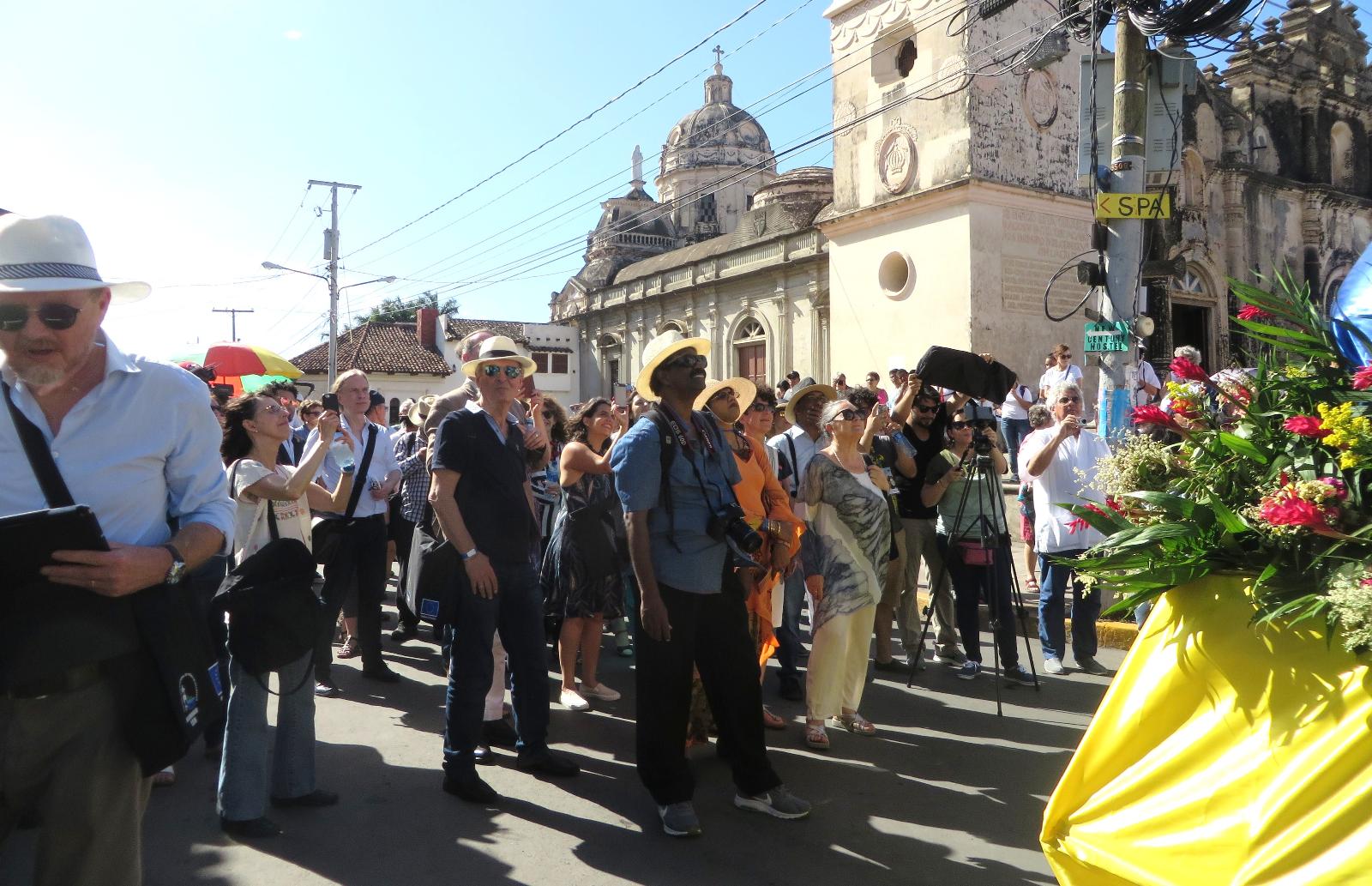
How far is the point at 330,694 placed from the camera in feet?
21.4

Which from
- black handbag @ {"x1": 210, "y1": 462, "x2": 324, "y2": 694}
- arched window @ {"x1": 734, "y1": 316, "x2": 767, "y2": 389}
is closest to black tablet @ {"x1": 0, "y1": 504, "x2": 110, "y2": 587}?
black handbag @ {"x1": 210, "y1": 462, "x2": 324, "y2": 694}

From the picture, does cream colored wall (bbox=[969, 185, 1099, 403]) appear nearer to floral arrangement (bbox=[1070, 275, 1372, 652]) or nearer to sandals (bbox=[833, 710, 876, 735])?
sandals (bbox=[833, 710, 876, 735])

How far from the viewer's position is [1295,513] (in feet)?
8.91

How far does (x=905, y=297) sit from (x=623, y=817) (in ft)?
61.1

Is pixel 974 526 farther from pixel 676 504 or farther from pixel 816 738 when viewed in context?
pixel 676 504

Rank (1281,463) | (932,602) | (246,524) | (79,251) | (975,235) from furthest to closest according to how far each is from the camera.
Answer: (975,235), (932,602), (246,524), (1281,463), (79,251)

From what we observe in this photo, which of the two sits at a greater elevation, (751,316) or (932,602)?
(751,316)

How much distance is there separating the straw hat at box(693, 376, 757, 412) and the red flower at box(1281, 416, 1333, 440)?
3167 mm

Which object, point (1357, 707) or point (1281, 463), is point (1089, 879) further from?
point (1281, 463)

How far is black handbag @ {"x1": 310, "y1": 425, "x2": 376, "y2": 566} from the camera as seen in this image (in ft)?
20.5

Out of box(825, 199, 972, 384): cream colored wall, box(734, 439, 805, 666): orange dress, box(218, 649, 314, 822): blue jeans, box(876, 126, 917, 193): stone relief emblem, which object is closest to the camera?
box(218, 649, 314, 822): blue jeans

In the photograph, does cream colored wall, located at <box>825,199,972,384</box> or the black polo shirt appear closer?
the black polo shirt

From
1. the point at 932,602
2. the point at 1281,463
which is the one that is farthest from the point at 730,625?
the point at 932,602

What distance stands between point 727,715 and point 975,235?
17697mm
